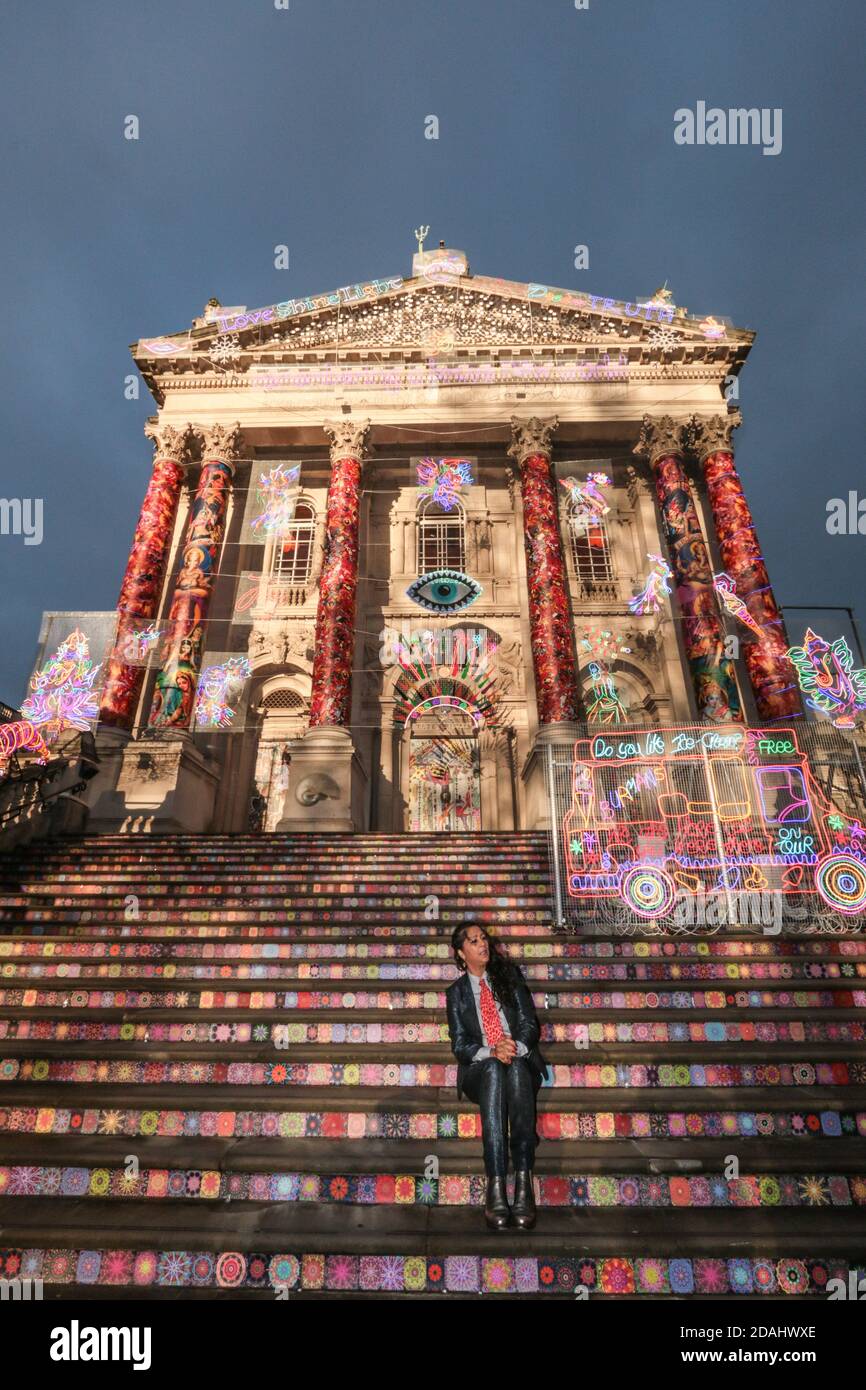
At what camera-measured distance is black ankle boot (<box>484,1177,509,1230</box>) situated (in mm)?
3375

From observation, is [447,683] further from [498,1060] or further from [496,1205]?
[496,1205]

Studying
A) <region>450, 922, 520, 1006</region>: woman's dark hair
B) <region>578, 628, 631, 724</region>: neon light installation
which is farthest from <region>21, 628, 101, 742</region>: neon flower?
<region>578, 628, 631, 724</region>: neon light installation

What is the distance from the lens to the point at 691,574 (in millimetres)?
14859

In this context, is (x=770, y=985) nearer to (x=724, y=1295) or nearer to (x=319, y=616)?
(x=724, y=1295)

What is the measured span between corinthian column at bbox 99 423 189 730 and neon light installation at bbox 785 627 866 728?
1322 cm

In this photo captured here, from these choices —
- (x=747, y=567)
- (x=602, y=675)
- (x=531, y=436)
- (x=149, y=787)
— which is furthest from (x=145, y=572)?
(x=747, y=567)

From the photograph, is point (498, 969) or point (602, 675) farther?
point (602, 675)

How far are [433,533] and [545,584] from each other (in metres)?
4.77

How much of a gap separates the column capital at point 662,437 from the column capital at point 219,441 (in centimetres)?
1040

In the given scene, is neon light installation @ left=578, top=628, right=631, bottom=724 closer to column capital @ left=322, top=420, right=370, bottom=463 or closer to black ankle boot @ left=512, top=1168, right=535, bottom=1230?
column capital @ left=322, top=420, right=370, bottom=463

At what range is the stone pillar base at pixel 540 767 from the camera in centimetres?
1227

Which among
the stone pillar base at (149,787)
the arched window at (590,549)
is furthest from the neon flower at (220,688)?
the arched window at (590,549)

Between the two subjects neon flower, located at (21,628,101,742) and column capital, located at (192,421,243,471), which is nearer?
neon flower, located at (21,628,101,742)

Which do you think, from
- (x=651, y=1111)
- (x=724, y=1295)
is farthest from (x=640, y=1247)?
(x=651, y=1111)
